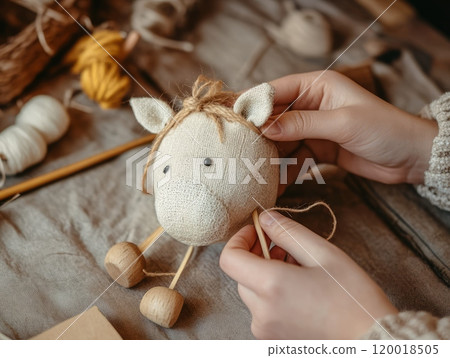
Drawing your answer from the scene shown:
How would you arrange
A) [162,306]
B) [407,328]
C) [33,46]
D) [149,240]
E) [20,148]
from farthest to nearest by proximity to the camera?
[33,46], [20,148], [149,240], [162,306], [407,328]

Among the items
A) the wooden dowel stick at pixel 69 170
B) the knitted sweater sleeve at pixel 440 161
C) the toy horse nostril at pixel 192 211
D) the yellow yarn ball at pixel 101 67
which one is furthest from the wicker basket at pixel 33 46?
the knitted sweater sleeve at pixel 440 161

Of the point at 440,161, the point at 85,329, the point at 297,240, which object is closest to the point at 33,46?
the point at 85,329

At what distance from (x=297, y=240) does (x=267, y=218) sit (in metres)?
0.07

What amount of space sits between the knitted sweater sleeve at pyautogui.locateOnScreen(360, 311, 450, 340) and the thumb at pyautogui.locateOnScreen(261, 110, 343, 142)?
0.34 m

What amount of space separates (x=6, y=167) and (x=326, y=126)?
70 centimetres

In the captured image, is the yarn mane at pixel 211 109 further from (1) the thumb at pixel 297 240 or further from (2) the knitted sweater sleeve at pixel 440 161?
(2) the knitted sweater sleeve at pixel 440 161

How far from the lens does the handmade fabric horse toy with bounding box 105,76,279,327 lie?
0.71 m

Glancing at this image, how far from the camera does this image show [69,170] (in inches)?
39.7

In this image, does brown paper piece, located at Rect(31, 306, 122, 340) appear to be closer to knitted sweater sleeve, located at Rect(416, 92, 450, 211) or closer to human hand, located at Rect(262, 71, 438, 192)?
human hand, located at Rect(262, 71, 438, 192)

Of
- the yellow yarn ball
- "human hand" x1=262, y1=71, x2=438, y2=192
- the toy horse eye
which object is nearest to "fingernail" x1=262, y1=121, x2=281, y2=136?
"human hand" x1=262, y1=71, x2=438, y2=192

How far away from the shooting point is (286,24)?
4.50 feet

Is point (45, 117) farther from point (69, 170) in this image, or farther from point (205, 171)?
point (205, 171)

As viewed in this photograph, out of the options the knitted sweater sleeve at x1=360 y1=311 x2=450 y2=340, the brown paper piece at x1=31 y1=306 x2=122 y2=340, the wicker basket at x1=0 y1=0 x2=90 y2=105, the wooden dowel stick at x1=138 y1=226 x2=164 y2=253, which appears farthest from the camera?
the wicker basket at x1=0 y1=0 x2=90 y2=105

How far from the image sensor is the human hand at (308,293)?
63cm
